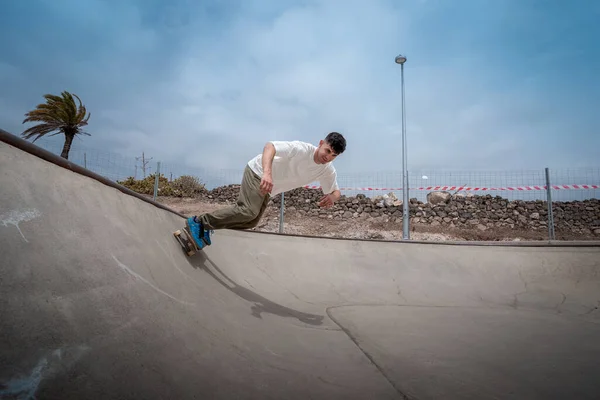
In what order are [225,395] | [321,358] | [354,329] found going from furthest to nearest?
1. [354,329]
2. [321,358]
3. [225,395]

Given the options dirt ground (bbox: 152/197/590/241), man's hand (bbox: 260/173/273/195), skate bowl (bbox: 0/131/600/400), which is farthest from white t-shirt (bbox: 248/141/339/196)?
dirt ground (bbox: 152/197/590/241)

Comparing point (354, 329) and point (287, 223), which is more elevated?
point (287, 223)

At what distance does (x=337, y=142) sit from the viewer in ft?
9.25

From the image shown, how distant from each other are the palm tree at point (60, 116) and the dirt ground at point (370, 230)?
19.1 ft

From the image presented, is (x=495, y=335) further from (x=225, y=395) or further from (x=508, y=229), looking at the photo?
(x=508, y=229)

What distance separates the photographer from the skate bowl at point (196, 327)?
105 centimetres

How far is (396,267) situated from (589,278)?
6.49 ft

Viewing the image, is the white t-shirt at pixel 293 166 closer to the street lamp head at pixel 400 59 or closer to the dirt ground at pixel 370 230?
the dirt ground at pixel 370 230

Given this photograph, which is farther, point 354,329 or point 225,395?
point 354,329

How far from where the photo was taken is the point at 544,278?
362 centimetres

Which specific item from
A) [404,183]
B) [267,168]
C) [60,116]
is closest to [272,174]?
[267,168]

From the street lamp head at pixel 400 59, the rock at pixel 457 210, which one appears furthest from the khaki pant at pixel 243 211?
the street lamp head at pixel 400 59

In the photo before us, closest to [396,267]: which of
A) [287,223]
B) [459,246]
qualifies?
[459,246]

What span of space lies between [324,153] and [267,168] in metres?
0.57
